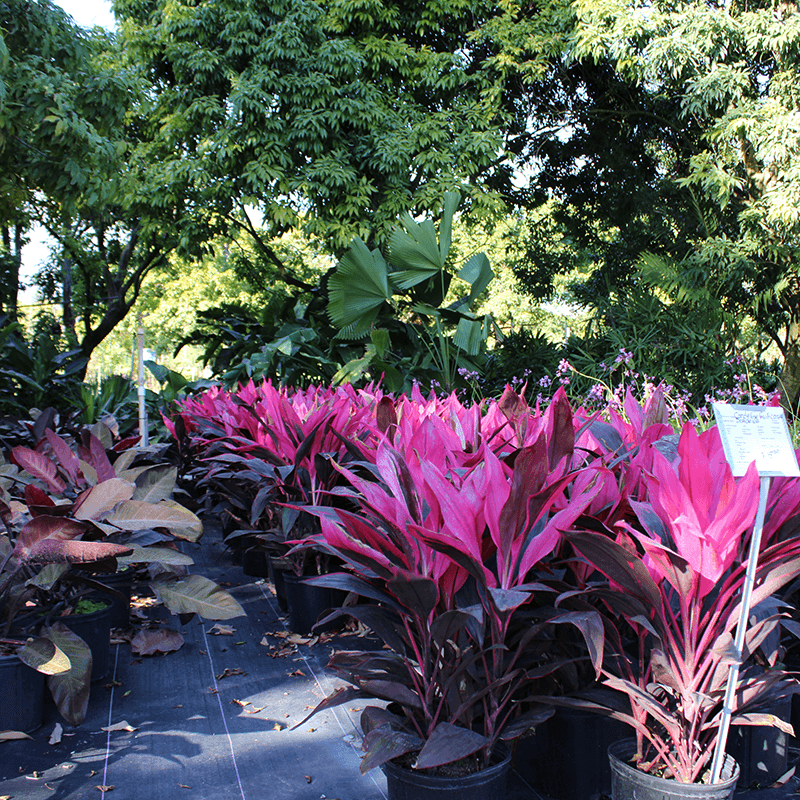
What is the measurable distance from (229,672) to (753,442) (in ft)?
7.14

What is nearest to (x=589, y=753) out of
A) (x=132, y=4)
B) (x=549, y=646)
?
(x=549, y=646)

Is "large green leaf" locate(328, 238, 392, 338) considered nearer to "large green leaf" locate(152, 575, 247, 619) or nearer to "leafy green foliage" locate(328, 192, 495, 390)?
"leafy green foliage" locate(328, 192, 495, 390)

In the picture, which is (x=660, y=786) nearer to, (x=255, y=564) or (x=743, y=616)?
(x=743, y=616)

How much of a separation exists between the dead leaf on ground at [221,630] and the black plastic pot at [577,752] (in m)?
1.75

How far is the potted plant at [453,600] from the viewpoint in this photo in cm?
147

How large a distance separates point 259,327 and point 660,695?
34.4 ft

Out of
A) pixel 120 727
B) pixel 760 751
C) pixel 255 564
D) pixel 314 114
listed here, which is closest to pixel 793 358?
pixel 314 114

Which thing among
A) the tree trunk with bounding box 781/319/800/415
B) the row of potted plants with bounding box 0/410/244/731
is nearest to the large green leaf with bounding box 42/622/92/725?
the row of potted plants with bounding box 0/410/244/731

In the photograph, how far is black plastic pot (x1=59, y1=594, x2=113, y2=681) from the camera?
98.7 inches

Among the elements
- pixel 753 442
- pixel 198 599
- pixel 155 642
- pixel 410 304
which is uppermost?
pixel 410 304

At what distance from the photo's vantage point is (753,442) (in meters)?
1.31

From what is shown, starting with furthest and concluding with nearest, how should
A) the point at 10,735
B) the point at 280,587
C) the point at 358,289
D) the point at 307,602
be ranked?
the point at 358,289
the point at 280,587
the point at 307,602
the point at 10,735

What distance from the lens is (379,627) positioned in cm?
171

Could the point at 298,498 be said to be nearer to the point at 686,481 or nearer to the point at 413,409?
the point at 413,409
